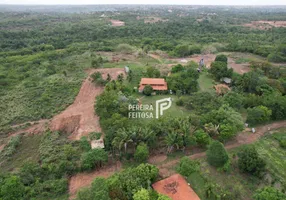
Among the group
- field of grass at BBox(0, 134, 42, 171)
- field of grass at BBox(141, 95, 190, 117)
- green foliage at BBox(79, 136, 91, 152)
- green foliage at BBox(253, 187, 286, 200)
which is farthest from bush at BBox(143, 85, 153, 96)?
green foliage at BBox(253, 187, 286, 200)

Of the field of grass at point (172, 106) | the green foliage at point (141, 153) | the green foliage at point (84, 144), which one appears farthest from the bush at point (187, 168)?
the field of grass at point (172, 106)

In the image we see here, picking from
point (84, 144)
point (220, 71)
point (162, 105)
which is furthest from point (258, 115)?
point (84, 144)

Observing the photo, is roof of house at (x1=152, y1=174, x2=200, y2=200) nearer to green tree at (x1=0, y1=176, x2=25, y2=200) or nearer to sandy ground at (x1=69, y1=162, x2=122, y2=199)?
sandy ground at (x1=69, y1=162, x2=122, y2=199)

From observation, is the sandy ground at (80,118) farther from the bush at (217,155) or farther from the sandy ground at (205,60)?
the sandy ground at (205,60)

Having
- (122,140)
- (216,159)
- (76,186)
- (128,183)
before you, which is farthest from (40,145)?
(216,159)

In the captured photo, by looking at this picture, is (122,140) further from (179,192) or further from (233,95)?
(233,95)

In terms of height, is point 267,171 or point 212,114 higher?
point 212,114
